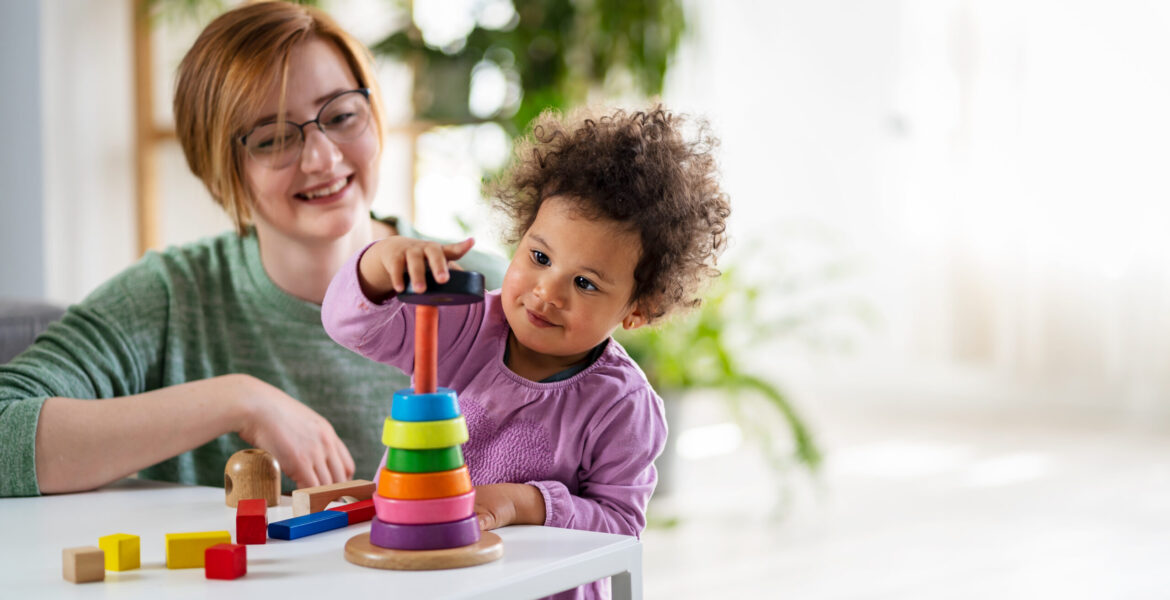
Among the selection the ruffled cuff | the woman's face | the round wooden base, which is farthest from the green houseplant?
the round wooden base

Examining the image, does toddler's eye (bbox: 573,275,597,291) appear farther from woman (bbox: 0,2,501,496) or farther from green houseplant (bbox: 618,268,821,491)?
green houseplant (bbox: 618,268,821,491)

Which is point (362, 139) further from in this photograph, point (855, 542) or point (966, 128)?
point (966, 128)

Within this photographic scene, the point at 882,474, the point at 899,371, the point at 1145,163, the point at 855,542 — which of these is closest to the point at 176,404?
the point at 855,542

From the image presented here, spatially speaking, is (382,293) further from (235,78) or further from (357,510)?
(235,78)

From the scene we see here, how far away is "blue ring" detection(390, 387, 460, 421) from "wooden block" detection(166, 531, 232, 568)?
0.16 metres

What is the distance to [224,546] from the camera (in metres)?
0.75

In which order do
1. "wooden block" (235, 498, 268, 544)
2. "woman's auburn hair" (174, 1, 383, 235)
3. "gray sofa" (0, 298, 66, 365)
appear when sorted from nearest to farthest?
"wooden block" (235, 498, 268, 544) → "woman's auburn hair" (174, 1, 383, 235) → "gray sofa" (0, 298, 66, 365)

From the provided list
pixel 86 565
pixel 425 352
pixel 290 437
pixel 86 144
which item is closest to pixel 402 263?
pixel 425 352

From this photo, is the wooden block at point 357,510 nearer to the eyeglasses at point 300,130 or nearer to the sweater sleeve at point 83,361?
the sweater sleeve at point 83,361

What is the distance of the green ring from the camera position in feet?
2.43

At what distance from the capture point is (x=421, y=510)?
74cm

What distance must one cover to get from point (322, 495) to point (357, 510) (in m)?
0.05

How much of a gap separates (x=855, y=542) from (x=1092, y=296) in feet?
7.45

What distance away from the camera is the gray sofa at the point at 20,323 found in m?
1.66
